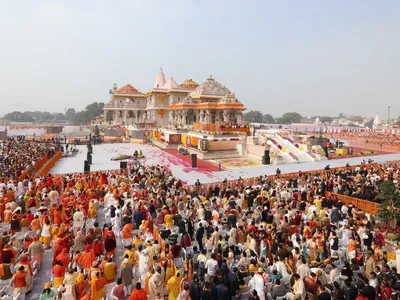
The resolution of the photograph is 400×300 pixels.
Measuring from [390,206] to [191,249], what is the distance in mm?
7417

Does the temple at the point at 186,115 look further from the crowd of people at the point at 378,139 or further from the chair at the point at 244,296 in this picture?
the chair at the point at 244,296

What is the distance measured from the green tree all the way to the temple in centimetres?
1916

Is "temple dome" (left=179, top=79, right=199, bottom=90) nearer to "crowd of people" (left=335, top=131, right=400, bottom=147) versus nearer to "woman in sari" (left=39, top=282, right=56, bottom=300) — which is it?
"crowd of people" (left=335, top=131, right=400, bottom=147)

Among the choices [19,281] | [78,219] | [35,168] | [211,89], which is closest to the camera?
[19,281]

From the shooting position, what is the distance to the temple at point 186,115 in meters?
32.3

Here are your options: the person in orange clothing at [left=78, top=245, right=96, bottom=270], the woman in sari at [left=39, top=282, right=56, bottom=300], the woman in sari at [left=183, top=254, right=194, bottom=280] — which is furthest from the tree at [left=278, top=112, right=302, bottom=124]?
the woman in sari at [left=39, top=282, right=56, bottom=300]

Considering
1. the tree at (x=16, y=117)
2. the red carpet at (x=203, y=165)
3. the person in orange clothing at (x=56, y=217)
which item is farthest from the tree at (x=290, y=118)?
the person in orange clothing at (x=56, y=217)

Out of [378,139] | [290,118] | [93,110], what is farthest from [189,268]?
[290,118]

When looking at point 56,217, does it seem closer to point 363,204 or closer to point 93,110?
point 363,204

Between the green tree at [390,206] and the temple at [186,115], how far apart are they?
19.2 m

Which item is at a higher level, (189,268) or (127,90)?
(127,90)

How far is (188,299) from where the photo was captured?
5.75m

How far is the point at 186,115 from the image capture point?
4578 centimetres

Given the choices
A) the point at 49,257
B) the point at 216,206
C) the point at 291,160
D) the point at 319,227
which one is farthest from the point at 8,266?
the point at 291,160
